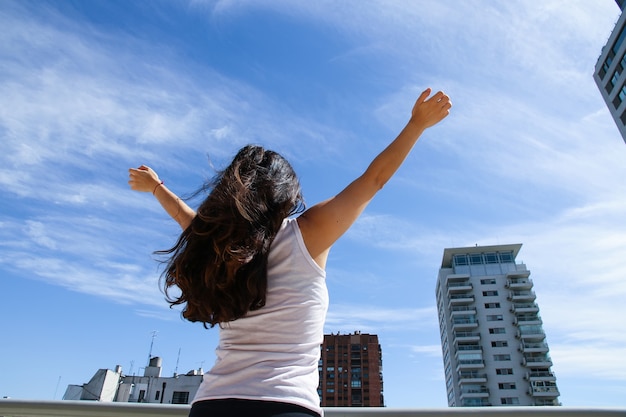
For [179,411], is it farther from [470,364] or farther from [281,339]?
[470,364]

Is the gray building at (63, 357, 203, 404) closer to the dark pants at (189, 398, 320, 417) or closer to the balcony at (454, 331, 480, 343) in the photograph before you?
the dark pants at (189, 398, 320, 417)

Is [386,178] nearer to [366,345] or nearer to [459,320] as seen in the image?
[459,320]

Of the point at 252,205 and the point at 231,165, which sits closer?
the point at 252,205

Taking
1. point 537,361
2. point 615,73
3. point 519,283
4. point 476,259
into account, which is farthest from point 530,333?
point 615,73

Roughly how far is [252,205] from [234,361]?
0.40m

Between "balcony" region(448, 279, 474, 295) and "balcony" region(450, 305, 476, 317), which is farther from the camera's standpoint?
"balcony" region(448, 279, 474, 295)

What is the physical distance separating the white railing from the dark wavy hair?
0.66 metres

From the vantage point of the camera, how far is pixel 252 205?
1.08m

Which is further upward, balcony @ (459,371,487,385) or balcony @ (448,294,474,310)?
balcony @ (448,294,474,310)

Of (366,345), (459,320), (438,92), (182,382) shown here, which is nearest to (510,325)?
(459,320)

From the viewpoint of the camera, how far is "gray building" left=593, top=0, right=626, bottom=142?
1155 inches

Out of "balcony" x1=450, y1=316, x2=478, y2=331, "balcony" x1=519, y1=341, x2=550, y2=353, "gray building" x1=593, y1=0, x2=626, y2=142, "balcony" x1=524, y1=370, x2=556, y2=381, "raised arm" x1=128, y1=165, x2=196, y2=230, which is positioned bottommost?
"raised arm" x1=128, y1=165, x2=196, y2=230

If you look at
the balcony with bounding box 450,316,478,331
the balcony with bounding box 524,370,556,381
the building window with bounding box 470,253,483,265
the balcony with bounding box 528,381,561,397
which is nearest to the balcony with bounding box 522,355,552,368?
the balcony with bounding box 524,370,556,381

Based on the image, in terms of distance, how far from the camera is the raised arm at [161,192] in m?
1.60
